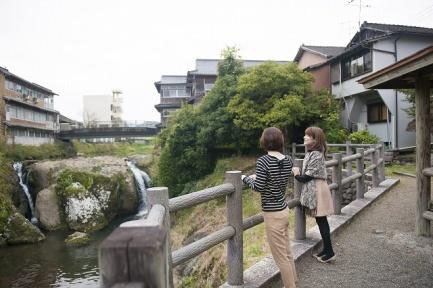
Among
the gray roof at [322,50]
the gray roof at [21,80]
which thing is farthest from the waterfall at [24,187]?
the gray roof at [322,50]

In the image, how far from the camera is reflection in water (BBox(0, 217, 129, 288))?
12.9 m

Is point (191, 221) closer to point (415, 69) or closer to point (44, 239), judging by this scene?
point (44, 239)

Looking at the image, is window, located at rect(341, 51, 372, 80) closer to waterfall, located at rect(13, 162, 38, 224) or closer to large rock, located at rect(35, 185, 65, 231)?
large rock, located at rect(35, 185, 65, 231)

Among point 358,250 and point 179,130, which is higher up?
point 179,130

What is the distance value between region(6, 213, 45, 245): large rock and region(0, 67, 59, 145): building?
53.1 feet

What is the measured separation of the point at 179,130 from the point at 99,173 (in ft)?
22.9

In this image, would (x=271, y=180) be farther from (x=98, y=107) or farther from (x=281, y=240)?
(x=98, y=107)

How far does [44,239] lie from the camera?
60.4ft

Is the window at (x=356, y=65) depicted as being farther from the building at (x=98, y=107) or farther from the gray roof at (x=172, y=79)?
the building at (x=98, y=107)

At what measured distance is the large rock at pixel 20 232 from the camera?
57.5ft

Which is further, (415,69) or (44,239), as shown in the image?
(44,239)

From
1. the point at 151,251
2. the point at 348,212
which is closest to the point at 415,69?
the point at 348,212

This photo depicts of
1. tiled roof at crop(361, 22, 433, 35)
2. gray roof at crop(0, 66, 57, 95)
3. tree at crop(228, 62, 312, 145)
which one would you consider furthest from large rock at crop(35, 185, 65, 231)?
tiled roof at crop(361, 22, 433, 35)

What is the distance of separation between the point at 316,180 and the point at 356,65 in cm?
1884
